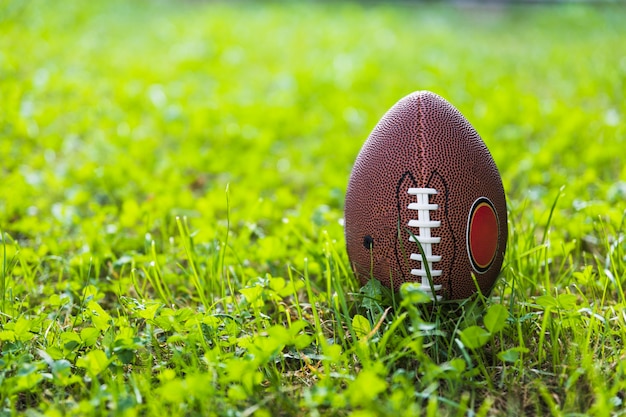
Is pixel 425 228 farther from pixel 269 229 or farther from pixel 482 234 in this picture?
pixel 269 229

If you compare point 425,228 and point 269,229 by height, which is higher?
point 425,228

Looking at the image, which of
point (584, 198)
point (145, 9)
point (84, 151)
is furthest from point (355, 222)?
point (145, 9)

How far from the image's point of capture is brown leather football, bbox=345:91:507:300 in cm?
218

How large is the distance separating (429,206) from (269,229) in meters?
1.25

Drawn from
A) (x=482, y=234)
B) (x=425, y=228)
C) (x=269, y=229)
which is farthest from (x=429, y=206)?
(x=269, y=229)

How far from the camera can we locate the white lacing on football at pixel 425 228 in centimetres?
217

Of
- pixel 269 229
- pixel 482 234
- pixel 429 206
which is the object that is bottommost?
pixel 269 229

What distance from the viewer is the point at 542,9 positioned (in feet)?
32.4

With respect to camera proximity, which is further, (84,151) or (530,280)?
(84,151)

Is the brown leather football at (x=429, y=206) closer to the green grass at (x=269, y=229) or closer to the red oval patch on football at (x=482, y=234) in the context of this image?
the red oval patch on football at (x=482, y=234)

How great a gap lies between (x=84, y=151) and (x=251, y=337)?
257cm

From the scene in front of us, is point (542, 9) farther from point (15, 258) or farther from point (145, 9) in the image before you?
point (15, 258)

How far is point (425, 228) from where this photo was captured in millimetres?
2172

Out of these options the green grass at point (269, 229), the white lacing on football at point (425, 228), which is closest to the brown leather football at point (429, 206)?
the white lacing on football at point (425, 228)
